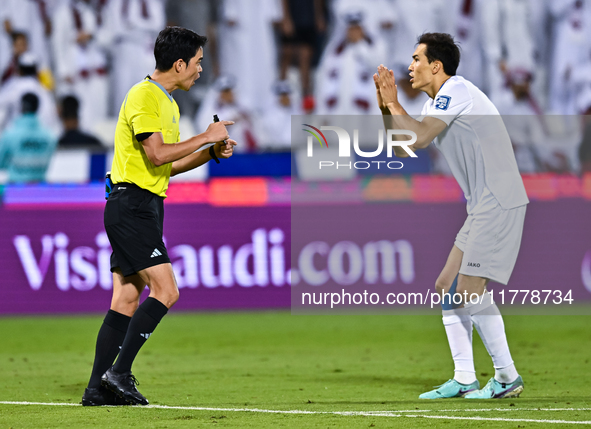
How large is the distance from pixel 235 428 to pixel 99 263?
6.82 meters

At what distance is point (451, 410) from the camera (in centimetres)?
460

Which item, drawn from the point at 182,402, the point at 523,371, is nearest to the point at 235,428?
the point at 182,402

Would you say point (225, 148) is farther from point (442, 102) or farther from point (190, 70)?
point (442, 102)

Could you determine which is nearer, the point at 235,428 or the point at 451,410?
the point at 235,428

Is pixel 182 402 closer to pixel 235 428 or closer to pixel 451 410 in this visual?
pixel 235 428

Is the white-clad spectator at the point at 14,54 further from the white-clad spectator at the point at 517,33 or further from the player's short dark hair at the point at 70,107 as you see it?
the white-clad spectator at the point at 517,33

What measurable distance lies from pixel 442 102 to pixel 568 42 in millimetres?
10327

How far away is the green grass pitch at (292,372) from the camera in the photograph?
14.4ft

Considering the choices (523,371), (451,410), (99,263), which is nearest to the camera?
(451,410)

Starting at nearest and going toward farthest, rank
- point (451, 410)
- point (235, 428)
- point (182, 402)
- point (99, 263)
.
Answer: point (235, 428), point (451, 410), point (182, 402), point (99, 263)

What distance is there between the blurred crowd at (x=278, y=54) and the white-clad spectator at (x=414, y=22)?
2 centimetres

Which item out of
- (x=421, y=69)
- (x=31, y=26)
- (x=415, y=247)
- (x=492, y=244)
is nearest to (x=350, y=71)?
(x=415, y=247)

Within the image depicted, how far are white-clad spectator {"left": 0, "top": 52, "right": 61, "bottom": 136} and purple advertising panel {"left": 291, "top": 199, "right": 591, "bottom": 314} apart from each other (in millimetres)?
5300

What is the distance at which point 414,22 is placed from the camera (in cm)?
1447
